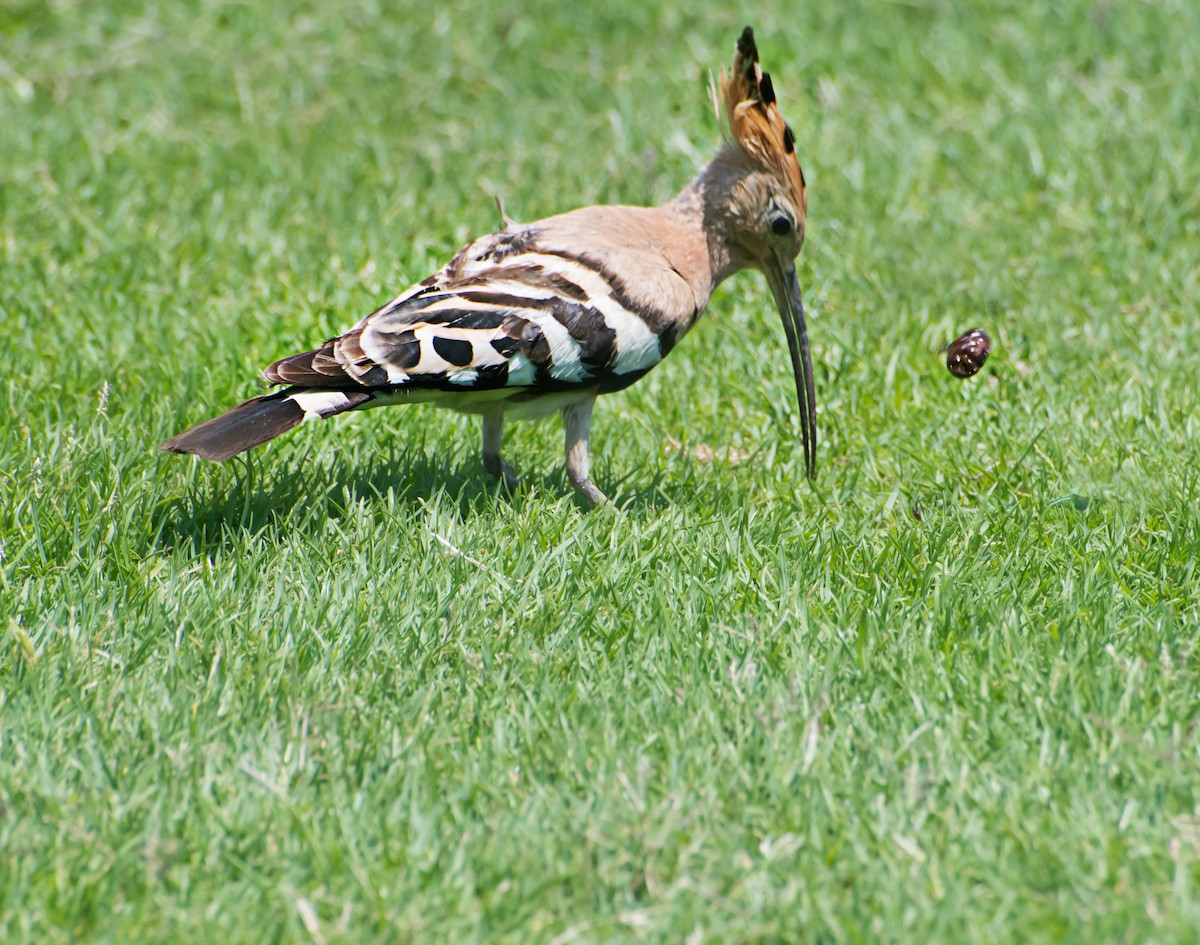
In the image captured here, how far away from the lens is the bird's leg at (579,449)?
4492 millimetres

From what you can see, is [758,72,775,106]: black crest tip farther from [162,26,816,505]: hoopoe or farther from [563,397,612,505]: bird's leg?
[563,397,612,505]: bird's leg

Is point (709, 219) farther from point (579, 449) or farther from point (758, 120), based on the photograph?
point (579, 449)

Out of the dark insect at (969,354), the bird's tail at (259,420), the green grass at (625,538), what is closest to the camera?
the green grass at (625,538)

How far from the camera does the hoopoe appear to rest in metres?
4.01

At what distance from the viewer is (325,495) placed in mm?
4273

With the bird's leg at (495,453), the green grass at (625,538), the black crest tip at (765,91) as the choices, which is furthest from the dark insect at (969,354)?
the bird's leg at (495,453)

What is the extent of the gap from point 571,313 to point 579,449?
1.46ft

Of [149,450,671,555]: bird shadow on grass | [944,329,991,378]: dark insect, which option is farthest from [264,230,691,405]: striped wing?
[944,329,991,378]: dark insect

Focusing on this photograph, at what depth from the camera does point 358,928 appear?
249 centimetres

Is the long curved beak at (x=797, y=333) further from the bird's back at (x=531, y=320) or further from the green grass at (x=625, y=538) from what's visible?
the bird's back at (x=531, y=320)

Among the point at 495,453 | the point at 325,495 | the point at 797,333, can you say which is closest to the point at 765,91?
the point at 797,333

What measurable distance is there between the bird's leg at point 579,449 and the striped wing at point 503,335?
0.36 ft

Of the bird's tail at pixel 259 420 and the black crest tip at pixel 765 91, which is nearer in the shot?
the bird's tail at pixel 259 420

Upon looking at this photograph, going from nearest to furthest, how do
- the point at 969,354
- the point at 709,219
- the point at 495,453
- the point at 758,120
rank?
the point at 495,453, the point at 758,120, the point at 709,219, the point at 969,354
